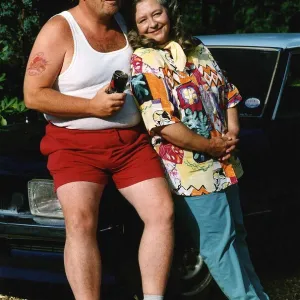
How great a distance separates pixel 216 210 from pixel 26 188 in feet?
3.27

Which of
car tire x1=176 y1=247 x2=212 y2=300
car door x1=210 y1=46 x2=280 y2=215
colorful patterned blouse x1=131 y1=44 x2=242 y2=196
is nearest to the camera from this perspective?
colorful patterned blouse x1=131 y1=44 x2=242 y2=196

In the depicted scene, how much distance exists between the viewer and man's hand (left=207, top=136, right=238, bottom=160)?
153 inches

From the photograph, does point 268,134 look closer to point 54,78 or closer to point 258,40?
point 258,40

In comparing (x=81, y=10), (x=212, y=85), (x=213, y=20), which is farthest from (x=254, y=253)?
(x=213, y=20)

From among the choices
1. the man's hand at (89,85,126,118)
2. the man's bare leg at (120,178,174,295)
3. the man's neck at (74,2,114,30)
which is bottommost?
the man's bare leg at (120,178,174,295)

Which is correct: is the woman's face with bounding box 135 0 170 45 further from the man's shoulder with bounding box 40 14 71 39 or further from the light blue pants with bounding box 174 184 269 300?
the light blue pants with bounding box 174 184 269 300

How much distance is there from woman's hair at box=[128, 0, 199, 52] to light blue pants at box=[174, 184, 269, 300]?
0.71m

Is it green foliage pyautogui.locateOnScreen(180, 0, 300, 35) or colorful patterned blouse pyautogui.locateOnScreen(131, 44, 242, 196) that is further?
green foliage pyautogui.locateOnScreen(180, 0, 300, 35)

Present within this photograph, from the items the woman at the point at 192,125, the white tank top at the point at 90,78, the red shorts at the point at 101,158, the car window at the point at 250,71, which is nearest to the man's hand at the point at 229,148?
the woman at the point at 192,125

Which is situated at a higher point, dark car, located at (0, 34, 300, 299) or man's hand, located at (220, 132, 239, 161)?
man's hand, located at (220, 132, 239, 161)

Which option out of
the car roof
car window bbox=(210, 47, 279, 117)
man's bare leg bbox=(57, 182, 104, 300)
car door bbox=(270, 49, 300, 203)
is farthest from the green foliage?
man's bare leg bbox=(57, 182, 104, 300)

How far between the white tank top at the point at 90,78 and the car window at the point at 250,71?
4.50 ft

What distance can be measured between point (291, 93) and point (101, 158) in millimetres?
1897

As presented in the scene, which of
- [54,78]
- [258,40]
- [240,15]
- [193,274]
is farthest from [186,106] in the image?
[240,15]
